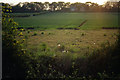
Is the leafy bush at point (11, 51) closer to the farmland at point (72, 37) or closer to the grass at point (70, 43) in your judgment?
the grass at point (70, 43)

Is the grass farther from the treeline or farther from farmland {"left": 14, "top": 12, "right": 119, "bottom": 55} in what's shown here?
the treeline

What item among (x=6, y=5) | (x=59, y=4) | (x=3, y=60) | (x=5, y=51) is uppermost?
(x=59, y=4)

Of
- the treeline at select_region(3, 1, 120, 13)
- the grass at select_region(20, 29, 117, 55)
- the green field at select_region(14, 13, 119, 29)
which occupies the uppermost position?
the treeline at select_region(3, 1, 120, 13)

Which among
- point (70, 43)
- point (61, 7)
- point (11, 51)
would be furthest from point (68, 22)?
point (61, 7)

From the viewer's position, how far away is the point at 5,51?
159 inches

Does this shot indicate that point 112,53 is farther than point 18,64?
Yes

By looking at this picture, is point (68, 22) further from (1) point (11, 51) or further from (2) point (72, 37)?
(1) point (11, 51)

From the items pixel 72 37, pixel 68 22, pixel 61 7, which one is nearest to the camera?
pixel 72 37

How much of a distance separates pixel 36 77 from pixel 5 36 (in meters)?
1.64

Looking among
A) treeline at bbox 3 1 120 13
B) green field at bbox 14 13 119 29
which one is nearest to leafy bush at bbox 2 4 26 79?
green field at bbox 14 13 119 29

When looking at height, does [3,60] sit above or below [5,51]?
below

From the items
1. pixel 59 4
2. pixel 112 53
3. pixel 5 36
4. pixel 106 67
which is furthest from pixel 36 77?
pixel 59 4

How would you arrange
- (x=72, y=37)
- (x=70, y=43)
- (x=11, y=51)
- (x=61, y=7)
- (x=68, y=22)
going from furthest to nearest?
(x=61, y=7), (x=68, y=22), (x=72, y=37), (x=70, y=43), (x=11, y=51)

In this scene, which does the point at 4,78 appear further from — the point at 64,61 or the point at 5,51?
the point at 64,61
